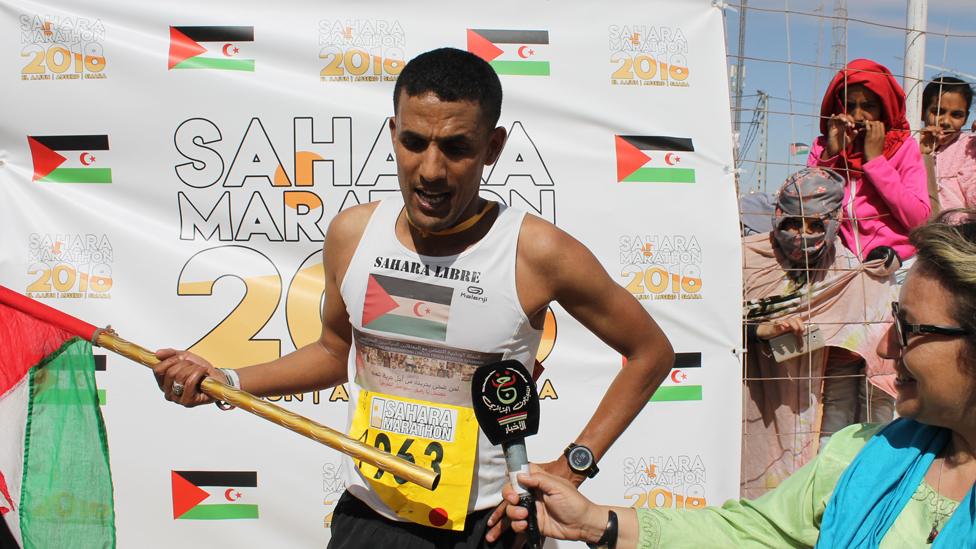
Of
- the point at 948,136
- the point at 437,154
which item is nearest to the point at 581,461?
the point at 437,154

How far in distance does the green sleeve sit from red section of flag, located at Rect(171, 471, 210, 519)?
2.80 m

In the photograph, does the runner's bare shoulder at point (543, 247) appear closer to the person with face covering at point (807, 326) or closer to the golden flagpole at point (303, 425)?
the golden flagpole at point (303, 425)

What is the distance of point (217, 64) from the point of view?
4461 millimetres

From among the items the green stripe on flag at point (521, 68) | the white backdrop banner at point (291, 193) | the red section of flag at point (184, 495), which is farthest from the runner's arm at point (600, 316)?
the red section of flag at point (184, 495)

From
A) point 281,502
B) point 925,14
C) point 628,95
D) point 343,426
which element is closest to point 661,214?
point 628,95

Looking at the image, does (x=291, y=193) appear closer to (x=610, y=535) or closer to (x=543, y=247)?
(x=543, y=247)

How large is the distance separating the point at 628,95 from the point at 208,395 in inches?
110

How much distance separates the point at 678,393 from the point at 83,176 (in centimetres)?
304

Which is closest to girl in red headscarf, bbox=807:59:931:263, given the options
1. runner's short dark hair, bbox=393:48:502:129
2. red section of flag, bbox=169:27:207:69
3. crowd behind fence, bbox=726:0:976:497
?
crowd behind fence, bbox=726:0:976:497

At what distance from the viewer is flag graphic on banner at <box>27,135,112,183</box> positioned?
4.44 meters

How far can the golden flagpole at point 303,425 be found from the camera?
7.09 feet

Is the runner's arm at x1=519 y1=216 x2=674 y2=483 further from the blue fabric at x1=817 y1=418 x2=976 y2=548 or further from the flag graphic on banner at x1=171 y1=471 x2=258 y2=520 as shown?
the flag graphic on banner at x1=171 y1=471 x2=258 y2=520

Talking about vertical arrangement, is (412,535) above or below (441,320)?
below

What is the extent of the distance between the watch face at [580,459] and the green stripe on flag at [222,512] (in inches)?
97.8
